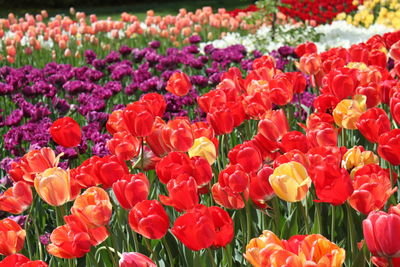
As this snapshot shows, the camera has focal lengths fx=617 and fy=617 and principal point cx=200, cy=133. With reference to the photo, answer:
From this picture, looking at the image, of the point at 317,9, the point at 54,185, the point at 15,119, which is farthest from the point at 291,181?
the point at 317,9

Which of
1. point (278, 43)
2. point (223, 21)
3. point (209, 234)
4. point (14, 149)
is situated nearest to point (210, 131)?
point (209, 234)

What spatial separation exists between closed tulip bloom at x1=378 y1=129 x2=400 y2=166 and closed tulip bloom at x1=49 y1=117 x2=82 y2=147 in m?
1.15

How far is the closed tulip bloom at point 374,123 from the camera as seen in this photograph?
1.98m

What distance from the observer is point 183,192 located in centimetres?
161

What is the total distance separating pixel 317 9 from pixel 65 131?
29.2 ft

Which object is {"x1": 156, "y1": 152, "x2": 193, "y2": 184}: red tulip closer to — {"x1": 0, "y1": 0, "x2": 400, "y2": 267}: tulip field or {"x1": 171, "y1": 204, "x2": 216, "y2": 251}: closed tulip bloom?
{"x1": 0, "y1": 0, "x2": 400, "y2": 267}: tulip field

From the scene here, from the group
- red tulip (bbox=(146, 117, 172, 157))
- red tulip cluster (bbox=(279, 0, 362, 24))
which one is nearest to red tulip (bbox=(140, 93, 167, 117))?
red tulip (bbox=(146, 117, 172, 157))

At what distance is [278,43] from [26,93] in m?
3.62

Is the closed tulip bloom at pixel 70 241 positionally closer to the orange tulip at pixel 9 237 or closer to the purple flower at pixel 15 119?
the orange tulip at pixel 9 237

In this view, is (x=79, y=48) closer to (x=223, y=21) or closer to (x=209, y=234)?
(x=223, y=21)

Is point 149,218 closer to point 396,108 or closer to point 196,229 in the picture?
point 196,229

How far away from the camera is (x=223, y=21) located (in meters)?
9.52

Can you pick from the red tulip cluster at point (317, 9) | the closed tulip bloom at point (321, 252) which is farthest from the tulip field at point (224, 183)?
the red tulip cluster at point (317, 9)

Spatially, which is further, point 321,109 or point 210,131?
point 321,109
